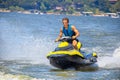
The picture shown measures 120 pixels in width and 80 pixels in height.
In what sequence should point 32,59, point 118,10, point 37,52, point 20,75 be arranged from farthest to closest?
1. point 118,10
2. point 37,52
3. point 32,59
4. point 20,75

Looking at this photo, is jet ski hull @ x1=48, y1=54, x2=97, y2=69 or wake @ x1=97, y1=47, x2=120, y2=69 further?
wake @ x1=97, y1=47, x2=120, y2=69

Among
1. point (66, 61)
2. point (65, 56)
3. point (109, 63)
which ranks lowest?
point (109, 63)

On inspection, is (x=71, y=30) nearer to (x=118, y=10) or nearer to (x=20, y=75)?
(x=20, y=75)

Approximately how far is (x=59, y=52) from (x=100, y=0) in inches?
4996

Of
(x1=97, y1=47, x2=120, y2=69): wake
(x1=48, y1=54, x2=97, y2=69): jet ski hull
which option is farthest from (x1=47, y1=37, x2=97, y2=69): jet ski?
(x1=97, y1=47, x2=120, y2=69): wake

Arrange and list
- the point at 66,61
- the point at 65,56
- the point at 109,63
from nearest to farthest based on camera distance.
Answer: the point at 65,56 → the point at 66,61 → the point at 109,63

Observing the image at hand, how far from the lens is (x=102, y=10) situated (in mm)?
136125

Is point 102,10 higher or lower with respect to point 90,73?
lower

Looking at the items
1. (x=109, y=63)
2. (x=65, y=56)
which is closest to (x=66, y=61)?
(x=65, y=56)

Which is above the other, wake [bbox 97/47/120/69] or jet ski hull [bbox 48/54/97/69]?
jet ski hull [bbox 48/54/97/69]

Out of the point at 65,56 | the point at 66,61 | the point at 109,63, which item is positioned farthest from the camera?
the point at 109,63

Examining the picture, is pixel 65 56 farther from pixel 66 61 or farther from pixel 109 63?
pixel 109 63

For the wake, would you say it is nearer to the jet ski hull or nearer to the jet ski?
the jet ski hull

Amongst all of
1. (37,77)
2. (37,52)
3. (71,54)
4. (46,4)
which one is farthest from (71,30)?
(46,4)
